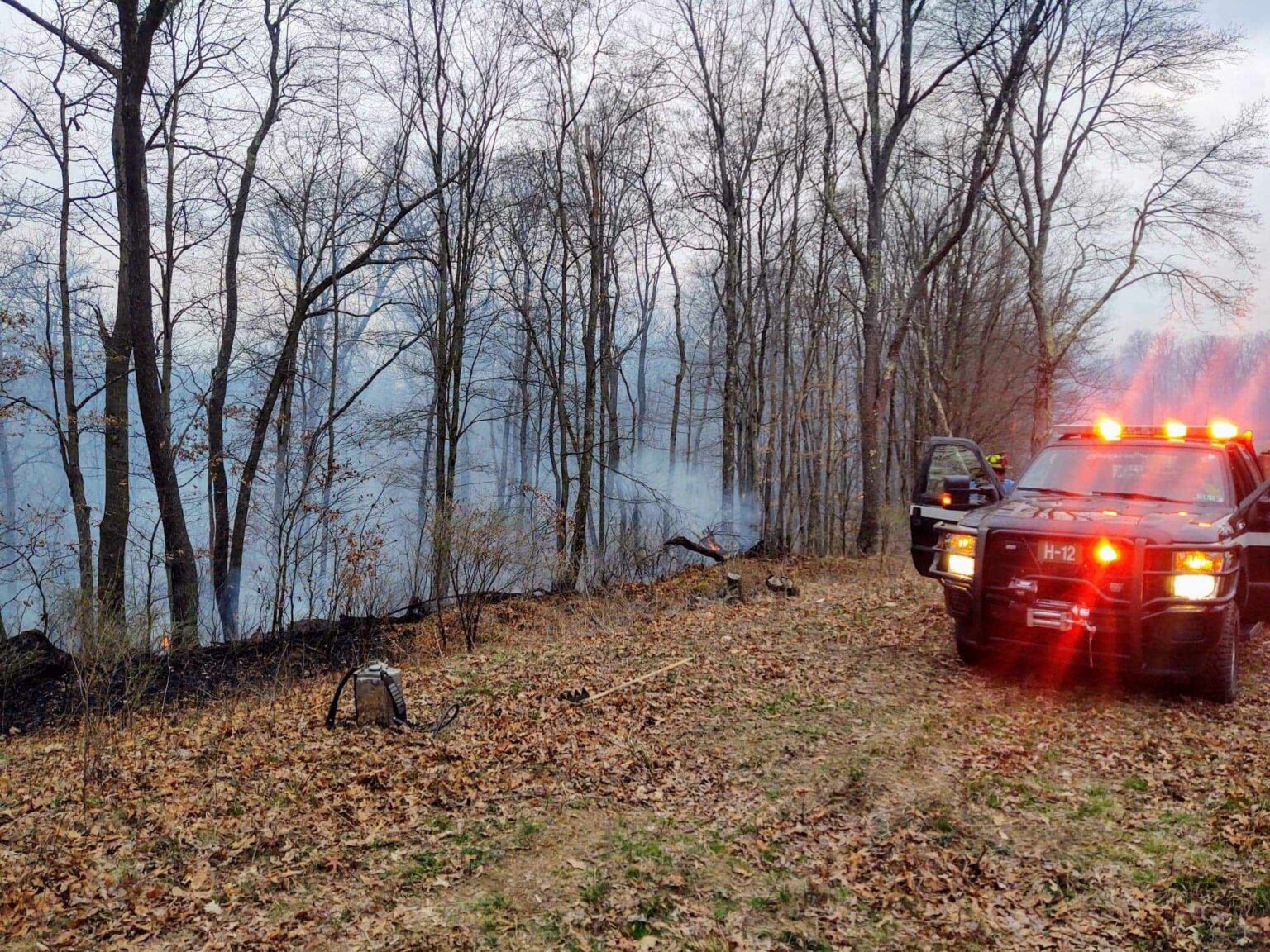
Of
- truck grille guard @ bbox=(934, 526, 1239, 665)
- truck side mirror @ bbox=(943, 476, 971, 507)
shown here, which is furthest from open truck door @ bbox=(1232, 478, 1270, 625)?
truck side mirror @ bbox=(943, 476, 971, 507)

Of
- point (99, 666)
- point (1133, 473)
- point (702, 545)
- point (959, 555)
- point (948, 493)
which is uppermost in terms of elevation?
point (1133, 473)

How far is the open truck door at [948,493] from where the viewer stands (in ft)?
23.5

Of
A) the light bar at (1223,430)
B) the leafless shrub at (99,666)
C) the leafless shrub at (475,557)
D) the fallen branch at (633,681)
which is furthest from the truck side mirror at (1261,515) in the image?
the leafless shrub at (99,666)

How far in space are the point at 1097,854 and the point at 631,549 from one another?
35.2 feet

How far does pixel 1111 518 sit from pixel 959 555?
1.13m

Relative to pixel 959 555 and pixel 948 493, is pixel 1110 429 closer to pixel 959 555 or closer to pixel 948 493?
pixel 948 493

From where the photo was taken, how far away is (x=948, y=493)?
23.7ft

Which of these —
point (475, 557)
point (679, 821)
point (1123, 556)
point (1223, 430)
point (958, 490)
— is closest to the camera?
point (679, 821)

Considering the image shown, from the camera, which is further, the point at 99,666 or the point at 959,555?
the point at 99,666

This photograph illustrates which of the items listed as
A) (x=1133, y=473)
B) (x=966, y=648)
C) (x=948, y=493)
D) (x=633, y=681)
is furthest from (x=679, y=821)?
(x=1133, y=473)

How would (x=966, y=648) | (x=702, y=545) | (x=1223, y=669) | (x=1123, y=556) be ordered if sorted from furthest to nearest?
(x=702, y=545) < (x=966, y=648) < (x=1223, y=669) < (x=1123, y=556)

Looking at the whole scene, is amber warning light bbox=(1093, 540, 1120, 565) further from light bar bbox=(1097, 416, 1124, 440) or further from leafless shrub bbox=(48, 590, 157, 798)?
leafless shrub bbox=(48, 590, 157, 798)

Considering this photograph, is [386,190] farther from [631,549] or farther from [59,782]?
[59,782]

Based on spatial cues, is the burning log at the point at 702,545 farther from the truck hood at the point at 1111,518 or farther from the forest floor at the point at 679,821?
the truck hood at the point at 1111,518
